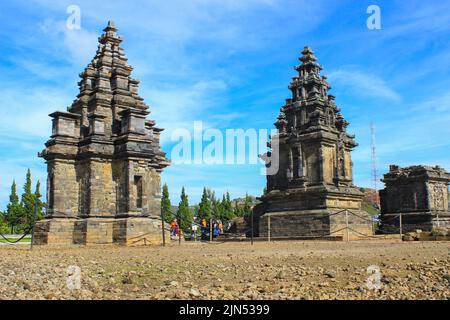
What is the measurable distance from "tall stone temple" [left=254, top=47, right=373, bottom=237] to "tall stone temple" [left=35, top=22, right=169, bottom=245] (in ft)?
32.8

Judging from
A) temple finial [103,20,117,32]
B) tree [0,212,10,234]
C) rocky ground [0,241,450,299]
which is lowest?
rocky ground [0,241,450,299]

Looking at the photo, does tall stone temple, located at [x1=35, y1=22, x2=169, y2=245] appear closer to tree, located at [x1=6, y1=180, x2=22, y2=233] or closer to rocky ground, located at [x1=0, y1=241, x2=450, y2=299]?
rocky ground, located at [x1=0, y1=241, x2=450, y2=299]

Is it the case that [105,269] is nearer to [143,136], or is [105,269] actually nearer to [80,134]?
[143,136]

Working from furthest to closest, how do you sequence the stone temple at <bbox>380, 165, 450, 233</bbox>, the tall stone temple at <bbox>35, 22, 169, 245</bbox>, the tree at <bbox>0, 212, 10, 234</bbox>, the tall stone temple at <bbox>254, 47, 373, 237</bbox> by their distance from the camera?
the tree at <bbox>0, 212, 10, 234</bbox>
the stone temple at <bbox>380, 165, 450, 233</bbox>
the tall stone temple at <bbox>254, 47, 373, 237</bbox>
the tall stone temple at <bbox>35, 22, 169, 245</bbox>

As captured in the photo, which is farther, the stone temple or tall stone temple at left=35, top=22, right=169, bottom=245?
the stone temple

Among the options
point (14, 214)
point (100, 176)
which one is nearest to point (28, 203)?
point (14, 214)

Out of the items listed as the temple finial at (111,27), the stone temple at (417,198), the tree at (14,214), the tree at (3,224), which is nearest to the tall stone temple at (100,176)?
the temple finial at (111,27)

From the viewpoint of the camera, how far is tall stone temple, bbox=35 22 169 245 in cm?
2281

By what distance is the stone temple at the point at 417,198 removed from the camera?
3497cm

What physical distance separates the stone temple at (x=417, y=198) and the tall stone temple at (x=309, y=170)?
180 inches

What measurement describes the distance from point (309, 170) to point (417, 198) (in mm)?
10437

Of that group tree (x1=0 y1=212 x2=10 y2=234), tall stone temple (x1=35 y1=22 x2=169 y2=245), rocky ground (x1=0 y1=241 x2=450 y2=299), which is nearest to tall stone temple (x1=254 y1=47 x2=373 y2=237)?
tall stone temple (x1=35 y1=22 x2=169 y2=245)
